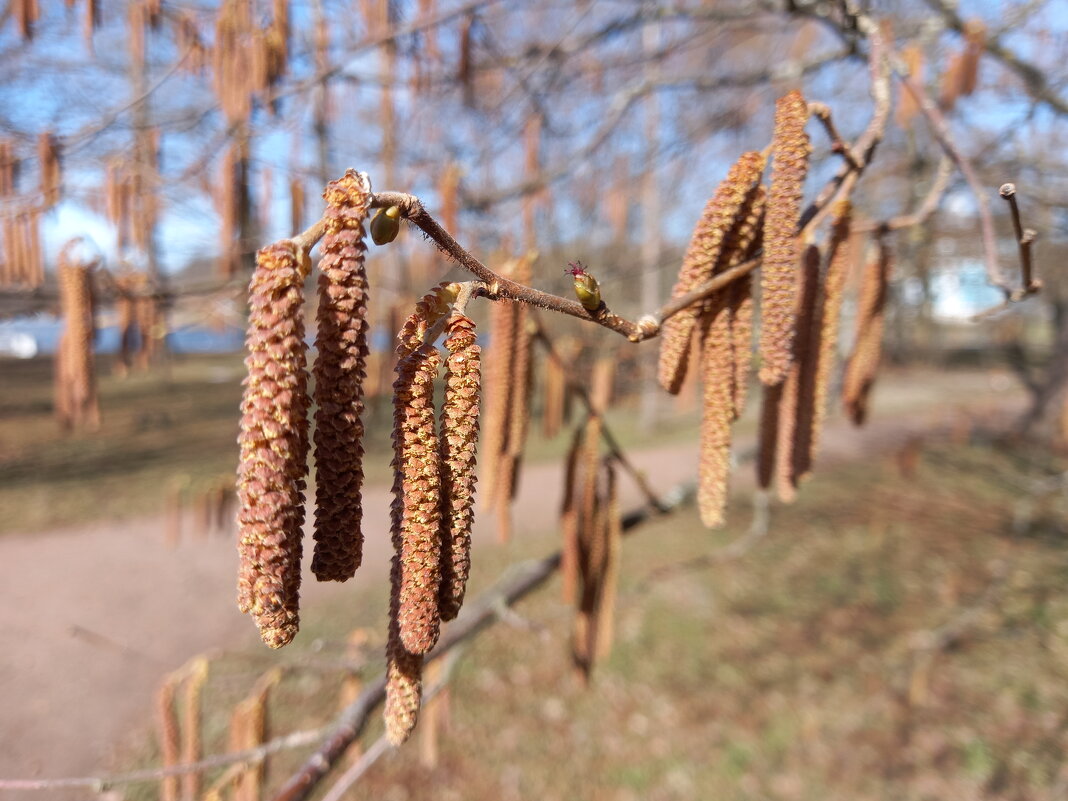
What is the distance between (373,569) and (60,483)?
17.5 feet

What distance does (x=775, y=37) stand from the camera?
544cm

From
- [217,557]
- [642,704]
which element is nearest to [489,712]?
[642,704]

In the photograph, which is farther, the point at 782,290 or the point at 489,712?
the point at 489,712

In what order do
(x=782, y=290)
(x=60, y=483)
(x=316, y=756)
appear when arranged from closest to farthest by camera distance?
(x=782, y=290) < (x=316, y=756) < (x=60, y=483)

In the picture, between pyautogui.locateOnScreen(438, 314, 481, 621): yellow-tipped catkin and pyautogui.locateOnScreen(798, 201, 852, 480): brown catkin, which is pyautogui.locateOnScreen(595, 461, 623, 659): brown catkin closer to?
pyautogui.locateOnScreen(798, 201, 852, 480): brown catkin

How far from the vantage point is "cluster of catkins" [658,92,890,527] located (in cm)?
83

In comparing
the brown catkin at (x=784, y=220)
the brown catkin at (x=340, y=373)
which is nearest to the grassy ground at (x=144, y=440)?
the brown catkin at (x=784, y=220)

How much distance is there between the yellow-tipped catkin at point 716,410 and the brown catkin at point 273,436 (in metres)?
0.62

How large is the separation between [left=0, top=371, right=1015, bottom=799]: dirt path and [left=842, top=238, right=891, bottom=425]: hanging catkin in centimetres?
162

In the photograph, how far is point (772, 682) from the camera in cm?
490

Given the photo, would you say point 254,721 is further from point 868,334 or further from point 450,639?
point 868,334

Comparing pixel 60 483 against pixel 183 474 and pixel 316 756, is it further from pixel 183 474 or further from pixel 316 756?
pixel 316 756

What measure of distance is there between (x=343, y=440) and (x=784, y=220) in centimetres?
61

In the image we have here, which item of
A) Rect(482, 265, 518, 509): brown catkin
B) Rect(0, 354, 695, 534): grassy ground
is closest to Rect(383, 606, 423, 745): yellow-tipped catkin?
Rect(482, 265, 518, 509): brown catkin
